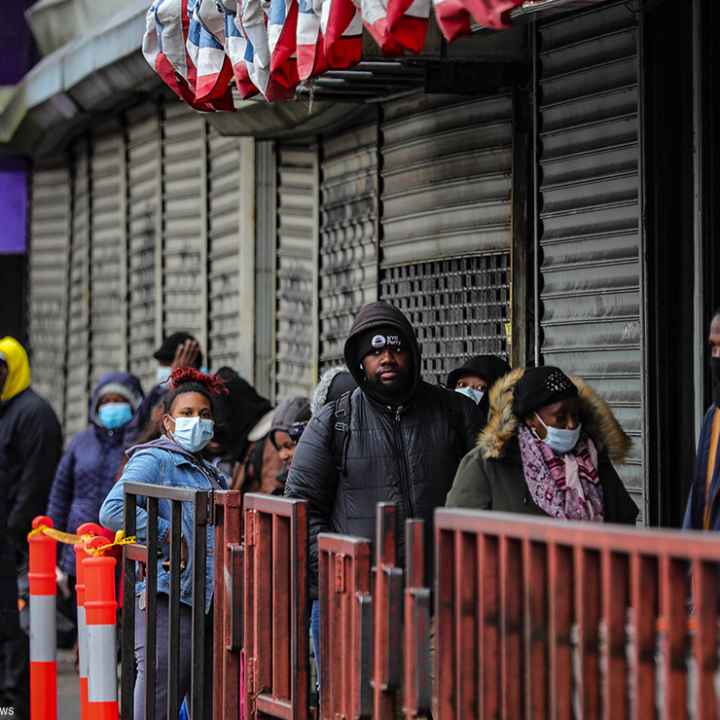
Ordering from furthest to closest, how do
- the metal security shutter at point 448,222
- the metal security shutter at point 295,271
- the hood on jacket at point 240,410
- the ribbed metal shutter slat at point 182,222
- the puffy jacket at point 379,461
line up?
the ribbed metal shutter slat at point 182,222, the metal security shutter at point 295,271, the hood on jacket at point 240,410, the metal security shutter at point 448,222, the puffy jacket at point 379,461

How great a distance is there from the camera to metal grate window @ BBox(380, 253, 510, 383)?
10.6m

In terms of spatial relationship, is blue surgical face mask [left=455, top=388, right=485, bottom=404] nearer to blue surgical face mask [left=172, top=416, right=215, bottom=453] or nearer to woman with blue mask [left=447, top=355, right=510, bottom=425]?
woman with blue mask [left=447, top=355, right=510, bottom=425]

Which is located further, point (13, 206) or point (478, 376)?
point (13, 206)

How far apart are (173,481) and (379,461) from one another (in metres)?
1.04

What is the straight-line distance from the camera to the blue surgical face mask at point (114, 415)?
1208 cm

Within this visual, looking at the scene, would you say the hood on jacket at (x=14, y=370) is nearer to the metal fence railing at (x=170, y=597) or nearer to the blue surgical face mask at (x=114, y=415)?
the blue surgical face mask at (x=114, y=415)

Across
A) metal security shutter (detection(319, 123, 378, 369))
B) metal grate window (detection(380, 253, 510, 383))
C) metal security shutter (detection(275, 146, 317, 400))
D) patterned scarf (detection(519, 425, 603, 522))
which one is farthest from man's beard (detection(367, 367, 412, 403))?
metal security shutter (detection(275, 146, 317, 400))

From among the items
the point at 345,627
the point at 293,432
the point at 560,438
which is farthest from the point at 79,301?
the point at 345,627

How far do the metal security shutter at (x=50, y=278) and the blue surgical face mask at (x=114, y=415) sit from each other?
7.11 metres

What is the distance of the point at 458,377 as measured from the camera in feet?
29.5

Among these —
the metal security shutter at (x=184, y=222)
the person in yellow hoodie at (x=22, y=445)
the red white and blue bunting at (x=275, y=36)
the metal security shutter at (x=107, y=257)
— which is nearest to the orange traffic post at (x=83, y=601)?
the red white and blue bunting at (x=275, y=36)

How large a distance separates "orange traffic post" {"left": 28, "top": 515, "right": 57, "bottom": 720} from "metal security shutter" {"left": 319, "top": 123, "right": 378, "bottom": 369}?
13.1 ft

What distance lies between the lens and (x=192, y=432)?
7.88 meters

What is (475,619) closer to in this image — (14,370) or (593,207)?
(593,207)
